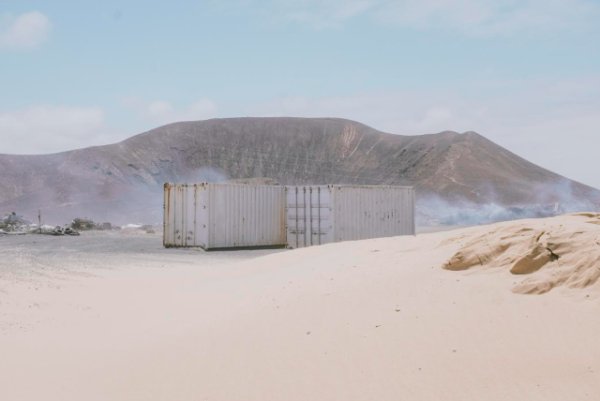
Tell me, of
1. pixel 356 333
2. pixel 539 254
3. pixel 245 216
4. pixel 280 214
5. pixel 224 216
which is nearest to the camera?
pixel 356 333

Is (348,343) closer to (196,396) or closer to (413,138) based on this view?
(196,396)

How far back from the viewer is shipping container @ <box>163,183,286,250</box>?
2288 centimetres

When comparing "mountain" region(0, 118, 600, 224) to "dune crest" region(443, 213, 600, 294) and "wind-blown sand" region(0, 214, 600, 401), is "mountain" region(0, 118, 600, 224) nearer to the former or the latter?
"dune crest" region(443, 213, 600, 294)

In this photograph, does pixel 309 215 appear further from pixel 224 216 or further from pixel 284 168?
pixel 284 168

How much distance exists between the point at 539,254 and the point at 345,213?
49.6ft

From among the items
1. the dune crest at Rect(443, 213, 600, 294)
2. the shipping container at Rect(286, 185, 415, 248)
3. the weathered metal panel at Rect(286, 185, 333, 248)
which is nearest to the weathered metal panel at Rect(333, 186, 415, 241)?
the shipping container at Rect(286, 185, 415, 248)

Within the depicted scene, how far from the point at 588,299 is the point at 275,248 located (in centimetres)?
1814

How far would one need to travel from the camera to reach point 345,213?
2238 centimetres

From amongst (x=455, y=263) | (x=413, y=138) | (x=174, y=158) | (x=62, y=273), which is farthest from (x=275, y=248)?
(x=413, y=138)

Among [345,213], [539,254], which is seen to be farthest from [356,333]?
[345,213]

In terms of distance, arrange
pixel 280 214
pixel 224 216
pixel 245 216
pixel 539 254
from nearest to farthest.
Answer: pixel 539 254 < pixel 224 216 < pixel 245 216 < pixel 280 214

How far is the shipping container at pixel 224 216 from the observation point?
901 inches

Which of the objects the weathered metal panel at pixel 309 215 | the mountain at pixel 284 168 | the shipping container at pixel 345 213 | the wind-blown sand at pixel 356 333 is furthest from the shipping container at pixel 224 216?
the mountain at pixel 284 168

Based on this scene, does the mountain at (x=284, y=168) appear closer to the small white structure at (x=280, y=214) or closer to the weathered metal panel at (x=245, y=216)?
the small white structure at (x=280, y=214)
